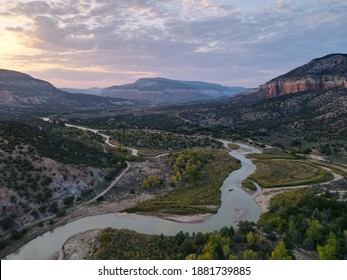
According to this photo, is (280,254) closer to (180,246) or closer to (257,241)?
(257,241)

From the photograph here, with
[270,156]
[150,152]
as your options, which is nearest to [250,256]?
[270,156]

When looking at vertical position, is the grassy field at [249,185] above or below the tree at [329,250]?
below

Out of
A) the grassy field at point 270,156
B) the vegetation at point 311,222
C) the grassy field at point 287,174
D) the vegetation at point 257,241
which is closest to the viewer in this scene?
the vegetation at point 257,241

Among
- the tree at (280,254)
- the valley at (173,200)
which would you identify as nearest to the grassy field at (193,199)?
the valley at (173,200)

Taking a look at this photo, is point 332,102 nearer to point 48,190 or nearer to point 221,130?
point 221,130

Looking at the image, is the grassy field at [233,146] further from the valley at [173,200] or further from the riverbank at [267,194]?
the riverbank at [267,194]

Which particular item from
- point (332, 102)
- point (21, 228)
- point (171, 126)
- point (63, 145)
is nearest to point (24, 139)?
point (63, 145)
